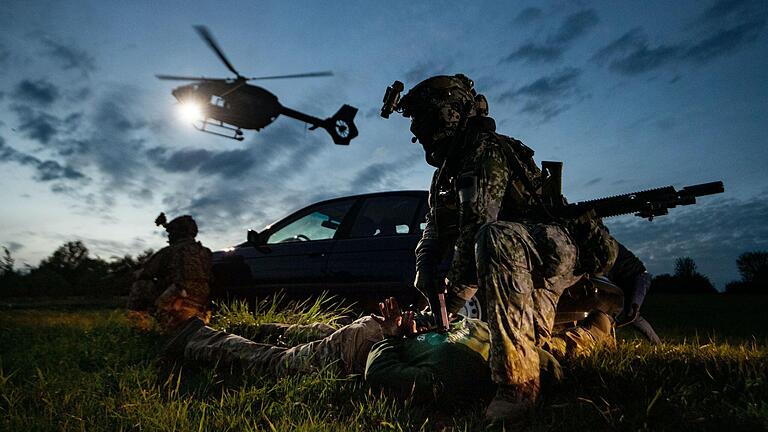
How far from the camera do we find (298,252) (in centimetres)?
539

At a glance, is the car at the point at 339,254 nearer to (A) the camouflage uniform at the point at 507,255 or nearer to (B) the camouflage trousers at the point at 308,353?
(B) the camouflage trousers at the point at 308,353

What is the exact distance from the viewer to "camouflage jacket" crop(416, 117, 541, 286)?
226cm

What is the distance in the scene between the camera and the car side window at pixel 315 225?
5.35 metres

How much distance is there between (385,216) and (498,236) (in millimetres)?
2876

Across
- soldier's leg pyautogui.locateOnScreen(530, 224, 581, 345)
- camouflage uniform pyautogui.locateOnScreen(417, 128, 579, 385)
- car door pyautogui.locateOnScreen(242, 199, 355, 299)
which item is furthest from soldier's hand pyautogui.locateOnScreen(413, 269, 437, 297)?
car door pyautogui.locateOnScreen(242, 199, 355, 299)

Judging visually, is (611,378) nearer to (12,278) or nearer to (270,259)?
(270,259)

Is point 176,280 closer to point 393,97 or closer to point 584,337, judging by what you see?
point 393,97

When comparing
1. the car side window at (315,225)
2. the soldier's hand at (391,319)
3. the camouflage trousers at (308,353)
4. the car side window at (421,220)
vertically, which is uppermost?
the car side window at (315,225)

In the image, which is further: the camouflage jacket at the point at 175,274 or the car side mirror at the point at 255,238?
the camouflage jacket at the point at 175,274

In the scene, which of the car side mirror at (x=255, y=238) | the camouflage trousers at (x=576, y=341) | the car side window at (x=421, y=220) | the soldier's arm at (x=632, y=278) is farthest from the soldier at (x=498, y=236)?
the car side mirror at (x=255, y=238)

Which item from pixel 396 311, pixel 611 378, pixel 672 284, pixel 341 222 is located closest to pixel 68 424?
pixel 396 311

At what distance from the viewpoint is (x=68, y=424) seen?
2020 millimetres

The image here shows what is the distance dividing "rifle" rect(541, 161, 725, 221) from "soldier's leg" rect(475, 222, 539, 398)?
0.37 metres

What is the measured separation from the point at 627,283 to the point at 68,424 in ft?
13.7
